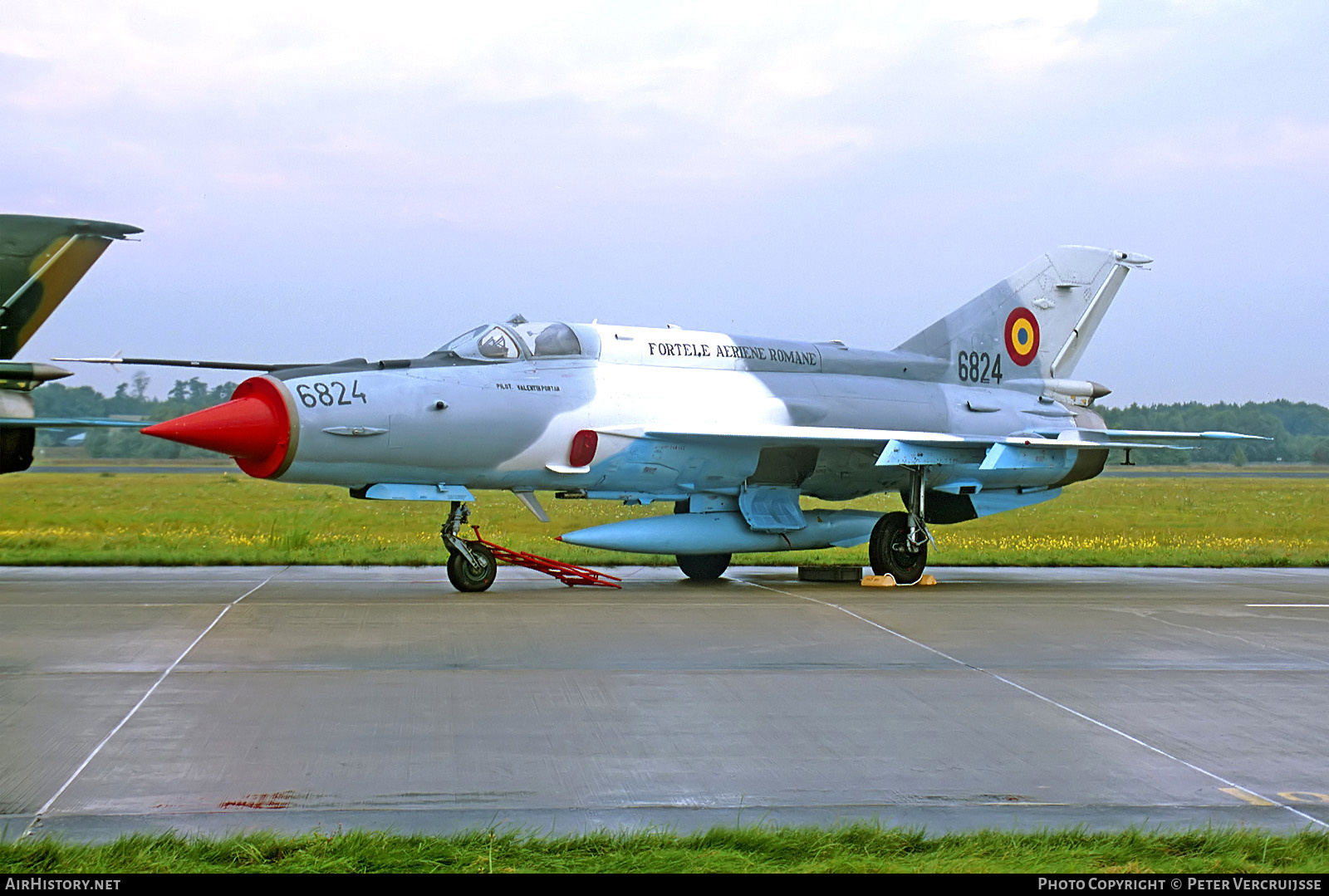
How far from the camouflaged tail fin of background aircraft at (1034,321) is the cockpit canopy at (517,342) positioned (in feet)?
18.9

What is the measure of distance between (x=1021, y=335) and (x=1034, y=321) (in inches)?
12.2

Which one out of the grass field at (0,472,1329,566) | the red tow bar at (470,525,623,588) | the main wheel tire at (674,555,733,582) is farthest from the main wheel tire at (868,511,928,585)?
the grass field at (0,472,1329,566)

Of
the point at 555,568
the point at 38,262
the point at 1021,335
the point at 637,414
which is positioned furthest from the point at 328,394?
the point at 1021,335

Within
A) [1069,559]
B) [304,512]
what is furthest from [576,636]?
[304,512]

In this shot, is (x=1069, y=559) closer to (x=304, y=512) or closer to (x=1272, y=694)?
(x=1272, y=694)

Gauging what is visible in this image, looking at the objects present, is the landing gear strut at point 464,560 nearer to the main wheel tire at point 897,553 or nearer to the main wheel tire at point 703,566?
the main wheel tire at point 703,566

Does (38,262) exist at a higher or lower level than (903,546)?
higher

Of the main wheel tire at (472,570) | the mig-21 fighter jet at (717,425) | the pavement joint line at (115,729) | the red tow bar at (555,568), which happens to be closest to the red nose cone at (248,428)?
the mig-21 fighter jet at (717,425)

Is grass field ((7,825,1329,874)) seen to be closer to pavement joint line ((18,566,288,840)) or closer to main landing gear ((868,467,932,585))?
pavement joint line ((18,566,288,840))

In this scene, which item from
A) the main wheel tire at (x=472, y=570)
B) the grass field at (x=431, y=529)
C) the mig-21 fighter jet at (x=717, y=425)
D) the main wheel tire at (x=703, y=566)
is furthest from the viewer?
the grass field at (x=431, y=529)

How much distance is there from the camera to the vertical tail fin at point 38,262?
12.0 metres

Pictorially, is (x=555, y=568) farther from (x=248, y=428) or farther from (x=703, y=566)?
(x=248, y=428)

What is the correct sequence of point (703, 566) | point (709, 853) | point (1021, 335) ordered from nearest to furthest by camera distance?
1. point (709, 853)
2. point (703, 566)
3. point (1021, 335)

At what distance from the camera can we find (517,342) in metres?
13.6
